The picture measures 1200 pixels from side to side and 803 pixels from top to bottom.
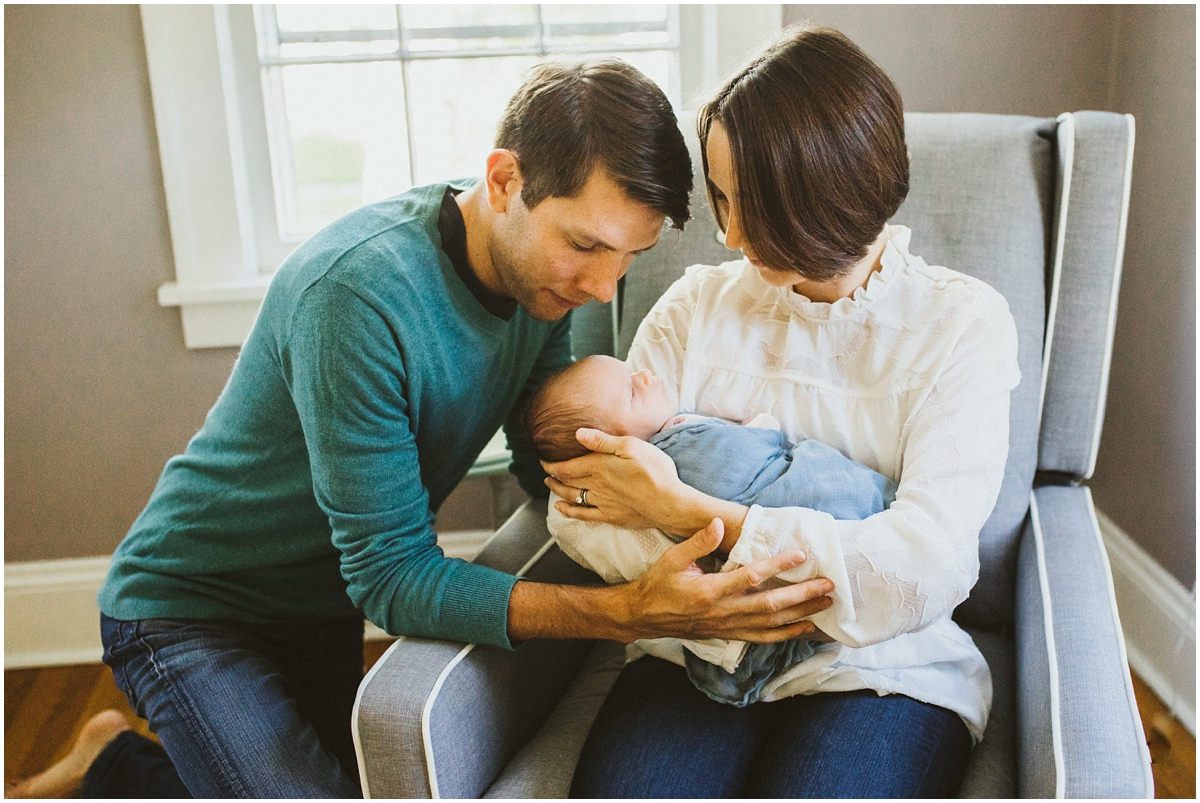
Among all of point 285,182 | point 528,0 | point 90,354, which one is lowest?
point 90,354

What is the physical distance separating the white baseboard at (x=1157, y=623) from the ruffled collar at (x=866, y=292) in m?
1.09

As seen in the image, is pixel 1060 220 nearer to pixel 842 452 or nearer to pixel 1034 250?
pixel 1034 250

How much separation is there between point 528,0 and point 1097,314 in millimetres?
1323

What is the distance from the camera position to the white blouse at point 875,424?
1022 millimetres

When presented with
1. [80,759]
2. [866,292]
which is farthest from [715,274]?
[80,759]

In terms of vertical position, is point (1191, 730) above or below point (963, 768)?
below

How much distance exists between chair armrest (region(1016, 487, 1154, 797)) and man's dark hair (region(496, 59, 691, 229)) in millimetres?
677

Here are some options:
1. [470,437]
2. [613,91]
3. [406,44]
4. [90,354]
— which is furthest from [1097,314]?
[90,354]

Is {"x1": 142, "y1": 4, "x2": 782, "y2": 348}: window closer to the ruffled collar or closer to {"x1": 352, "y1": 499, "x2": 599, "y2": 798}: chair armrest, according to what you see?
the ruffled collar

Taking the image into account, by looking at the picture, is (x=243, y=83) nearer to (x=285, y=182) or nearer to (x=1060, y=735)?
(x=285, y=182)

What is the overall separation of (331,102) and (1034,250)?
150 cm

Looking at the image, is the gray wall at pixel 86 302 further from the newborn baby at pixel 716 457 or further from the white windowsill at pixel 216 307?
the newborn baby at pixel 716 457

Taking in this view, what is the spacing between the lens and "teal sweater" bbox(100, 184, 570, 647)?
1.09 m

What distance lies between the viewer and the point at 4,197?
77.4 inches
